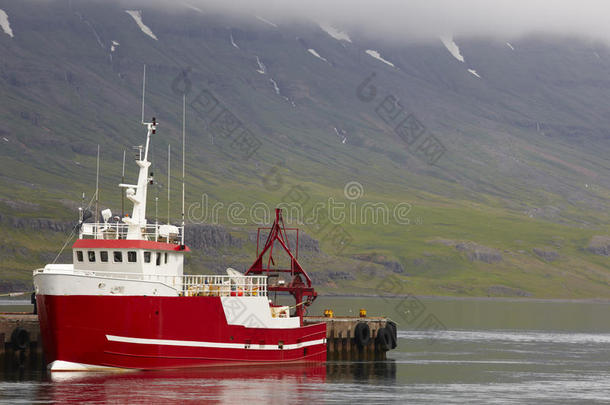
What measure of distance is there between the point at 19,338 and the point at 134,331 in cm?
1184

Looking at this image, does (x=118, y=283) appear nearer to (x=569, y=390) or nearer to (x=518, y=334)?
(x=569, y=390)

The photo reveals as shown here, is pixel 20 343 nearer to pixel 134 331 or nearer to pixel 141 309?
pixel 134 331

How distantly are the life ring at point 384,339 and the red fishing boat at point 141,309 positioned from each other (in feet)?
52.4

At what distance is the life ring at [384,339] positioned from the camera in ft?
268

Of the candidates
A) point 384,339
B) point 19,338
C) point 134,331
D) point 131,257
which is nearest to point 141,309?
point 134,331

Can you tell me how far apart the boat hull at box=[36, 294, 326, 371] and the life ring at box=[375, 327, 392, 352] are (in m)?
20.7

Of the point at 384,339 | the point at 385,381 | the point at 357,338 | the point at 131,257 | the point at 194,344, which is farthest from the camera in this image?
the point at 384,339

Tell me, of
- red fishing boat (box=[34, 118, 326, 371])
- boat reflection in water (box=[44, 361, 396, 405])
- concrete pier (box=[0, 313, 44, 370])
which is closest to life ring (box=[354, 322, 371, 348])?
boat reflection in water (box=[44, 361, 396, 405])

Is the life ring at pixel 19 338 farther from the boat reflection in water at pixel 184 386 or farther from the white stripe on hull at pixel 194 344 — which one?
the white stripe on hull at pixel 194 344

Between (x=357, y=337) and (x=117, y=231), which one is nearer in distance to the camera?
(x=117, y=231)

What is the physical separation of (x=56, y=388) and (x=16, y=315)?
58.5 feet

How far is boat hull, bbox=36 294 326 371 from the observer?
57.5 m

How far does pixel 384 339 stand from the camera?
8175 cm

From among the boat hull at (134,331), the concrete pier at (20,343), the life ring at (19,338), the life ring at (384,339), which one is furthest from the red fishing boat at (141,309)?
the life ring at (384,339)
